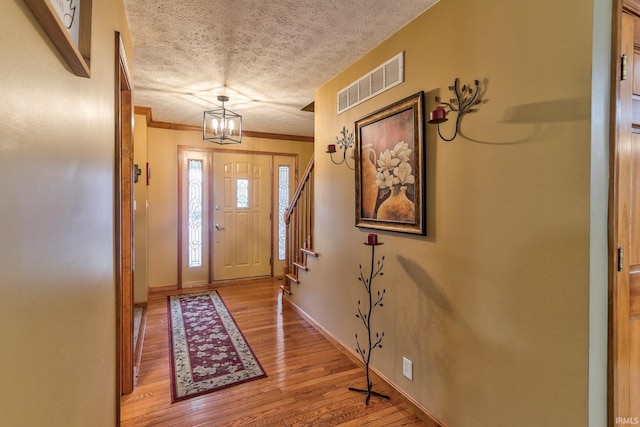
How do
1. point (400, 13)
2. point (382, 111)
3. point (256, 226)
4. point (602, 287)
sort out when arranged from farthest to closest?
1. point (256, 226)
2. point (382, 111)
3. point (400, 13)
4. point (602, 287)

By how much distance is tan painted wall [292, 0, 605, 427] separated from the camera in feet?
3.94

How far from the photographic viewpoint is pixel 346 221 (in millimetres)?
2730

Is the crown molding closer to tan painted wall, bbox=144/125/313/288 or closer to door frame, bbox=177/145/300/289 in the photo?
tan painted wall, bbox=144/125/313/288

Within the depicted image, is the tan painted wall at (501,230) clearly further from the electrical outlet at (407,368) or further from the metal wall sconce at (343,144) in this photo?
the metal wall sconce at (343,144)

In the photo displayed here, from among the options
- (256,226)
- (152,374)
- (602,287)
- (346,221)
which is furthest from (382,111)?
(256,226)

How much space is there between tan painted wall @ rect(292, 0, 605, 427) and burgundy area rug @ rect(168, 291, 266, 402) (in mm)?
1202

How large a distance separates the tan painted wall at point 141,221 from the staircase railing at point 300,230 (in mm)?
1760

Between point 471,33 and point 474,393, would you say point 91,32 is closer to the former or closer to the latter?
point 471,33

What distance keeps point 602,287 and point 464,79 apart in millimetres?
1116

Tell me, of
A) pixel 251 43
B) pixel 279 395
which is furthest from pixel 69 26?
pixel 279 395

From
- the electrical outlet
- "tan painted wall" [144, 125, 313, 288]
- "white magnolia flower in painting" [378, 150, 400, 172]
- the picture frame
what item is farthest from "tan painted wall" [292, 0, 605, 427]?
"tan painted wall" [144, 125, 313, 288]

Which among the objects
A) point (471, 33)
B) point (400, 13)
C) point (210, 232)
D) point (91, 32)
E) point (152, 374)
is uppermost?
point (400, 13)

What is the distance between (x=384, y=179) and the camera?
2.21 m

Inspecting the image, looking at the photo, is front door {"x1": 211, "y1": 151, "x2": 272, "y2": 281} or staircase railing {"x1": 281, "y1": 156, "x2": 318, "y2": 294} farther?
front door {"x1": 211, "y1": 151, "x2": 272, "y2": 281}
